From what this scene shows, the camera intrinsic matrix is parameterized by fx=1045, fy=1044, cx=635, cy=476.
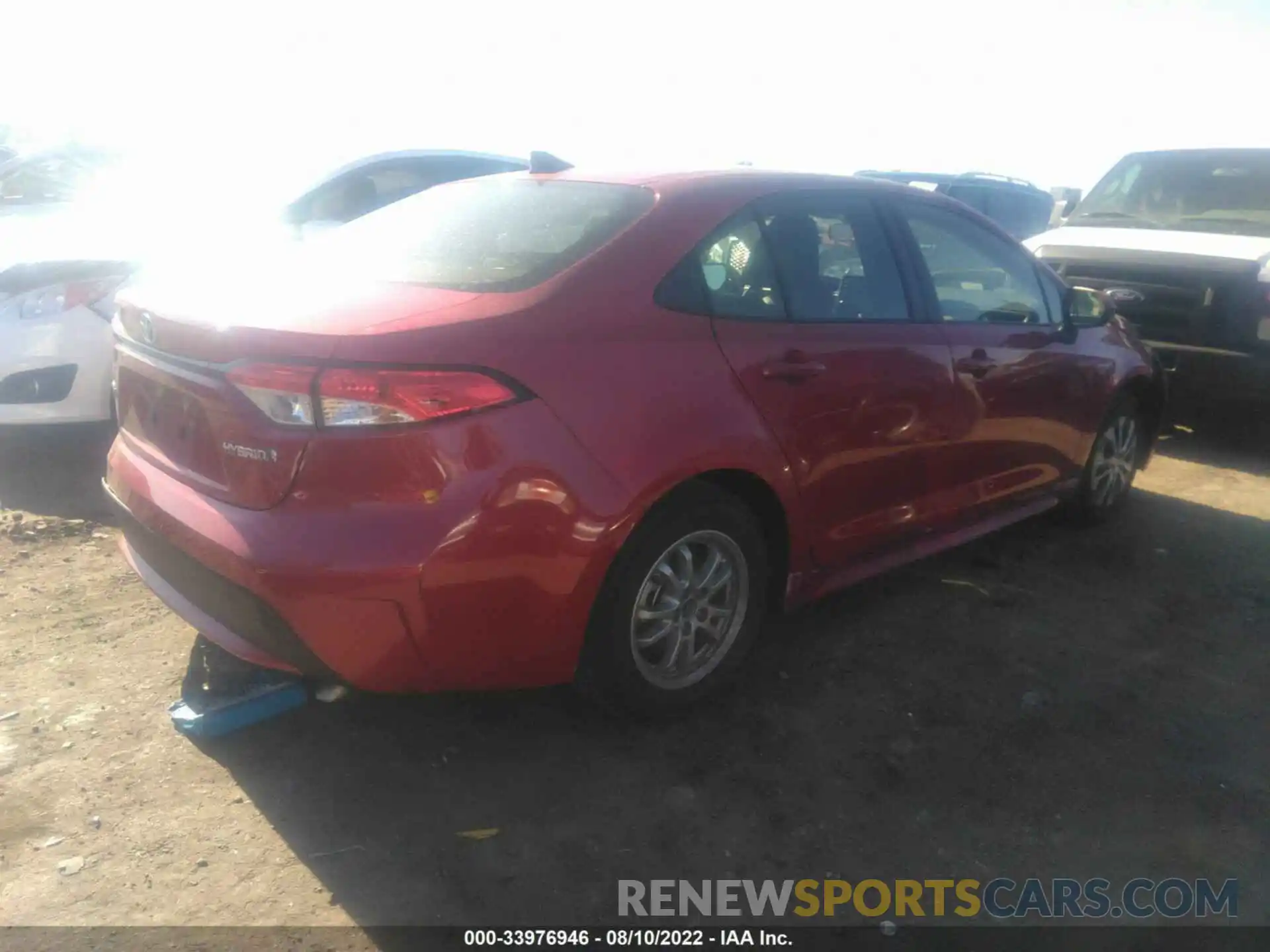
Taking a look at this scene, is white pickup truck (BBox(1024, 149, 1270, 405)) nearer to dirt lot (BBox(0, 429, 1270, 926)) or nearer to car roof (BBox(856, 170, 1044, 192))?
dirt lot (BBox(0, 429, 1270, 926))

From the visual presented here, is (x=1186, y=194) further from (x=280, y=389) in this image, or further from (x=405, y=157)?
(x=280, y=389)

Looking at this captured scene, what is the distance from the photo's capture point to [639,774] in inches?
113

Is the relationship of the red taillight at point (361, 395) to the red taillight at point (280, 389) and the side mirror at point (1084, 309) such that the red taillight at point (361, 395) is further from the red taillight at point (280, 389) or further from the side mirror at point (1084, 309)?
the side mirror at point (1084, 309)

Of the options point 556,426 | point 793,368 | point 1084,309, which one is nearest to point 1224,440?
point 1084,309

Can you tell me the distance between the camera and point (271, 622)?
96.6 inches

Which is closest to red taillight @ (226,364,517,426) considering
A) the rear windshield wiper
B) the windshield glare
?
the windshield glare

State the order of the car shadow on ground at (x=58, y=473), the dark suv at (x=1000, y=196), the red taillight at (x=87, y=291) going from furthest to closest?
the dark suv at (x=1000, y=196) → the red taillight at (x=87, y=291) → the car shadow on ground at (x=58, y=473)

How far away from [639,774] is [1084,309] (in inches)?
122

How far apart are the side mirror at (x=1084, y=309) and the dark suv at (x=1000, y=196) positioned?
39.6 ft

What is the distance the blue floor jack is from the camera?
289cm

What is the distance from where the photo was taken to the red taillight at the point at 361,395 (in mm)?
2342

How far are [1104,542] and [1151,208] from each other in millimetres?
3760

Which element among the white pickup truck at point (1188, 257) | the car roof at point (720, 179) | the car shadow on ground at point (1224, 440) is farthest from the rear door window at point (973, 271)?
the car shadow on ground at point (1224, 440)

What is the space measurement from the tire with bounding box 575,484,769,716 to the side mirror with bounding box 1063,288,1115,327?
2.19m
